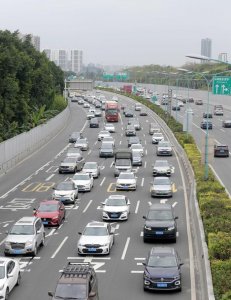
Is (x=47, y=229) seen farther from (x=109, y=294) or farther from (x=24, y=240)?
→ (x=109, y=294)

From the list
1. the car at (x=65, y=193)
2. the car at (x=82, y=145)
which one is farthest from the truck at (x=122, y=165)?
the car at (x=82, y=145)

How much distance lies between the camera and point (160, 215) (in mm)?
35969

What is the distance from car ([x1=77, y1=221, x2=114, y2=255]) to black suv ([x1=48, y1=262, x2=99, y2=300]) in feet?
27.0

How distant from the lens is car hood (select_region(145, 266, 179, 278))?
83.5ft

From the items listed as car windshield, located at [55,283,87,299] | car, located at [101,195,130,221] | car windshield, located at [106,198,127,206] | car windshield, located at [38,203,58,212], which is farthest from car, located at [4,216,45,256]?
car windshield, located at [55,283,87,299]

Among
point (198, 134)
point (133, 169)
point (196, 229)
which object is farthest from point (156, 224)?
point (198, 134)

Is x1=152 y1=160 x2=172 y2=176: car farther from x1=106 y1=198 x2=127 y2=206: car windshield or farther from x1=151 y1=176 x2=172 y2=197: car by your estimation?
x1=106 y1=198 x2=127 y2=206: car windshield

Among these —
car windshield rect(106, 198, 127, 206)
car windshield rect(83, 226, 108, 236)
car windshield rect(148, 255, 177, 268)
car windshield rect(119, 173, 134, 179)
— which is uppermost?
car windshield rect(148, 255, 177, 268)

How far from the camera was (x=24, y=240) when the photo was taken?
1233 inches

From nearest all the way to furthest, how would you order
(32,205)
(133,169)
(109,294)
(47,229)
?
1. (109,294)
2. (47,229)
3. (32,205)
4. (133,169)

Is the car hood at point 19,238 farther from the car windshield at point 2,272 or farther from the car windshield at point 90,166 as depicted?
the car windshield at point 90,166

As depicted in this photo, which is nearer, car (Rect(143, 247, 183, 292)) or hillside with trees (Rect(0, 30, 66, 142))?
car (Rect(143, 247, 183, 292))

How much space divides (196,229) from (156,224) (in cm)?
234

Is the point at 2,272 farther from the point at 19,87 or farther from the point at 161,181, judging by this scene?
the point at 19,87
